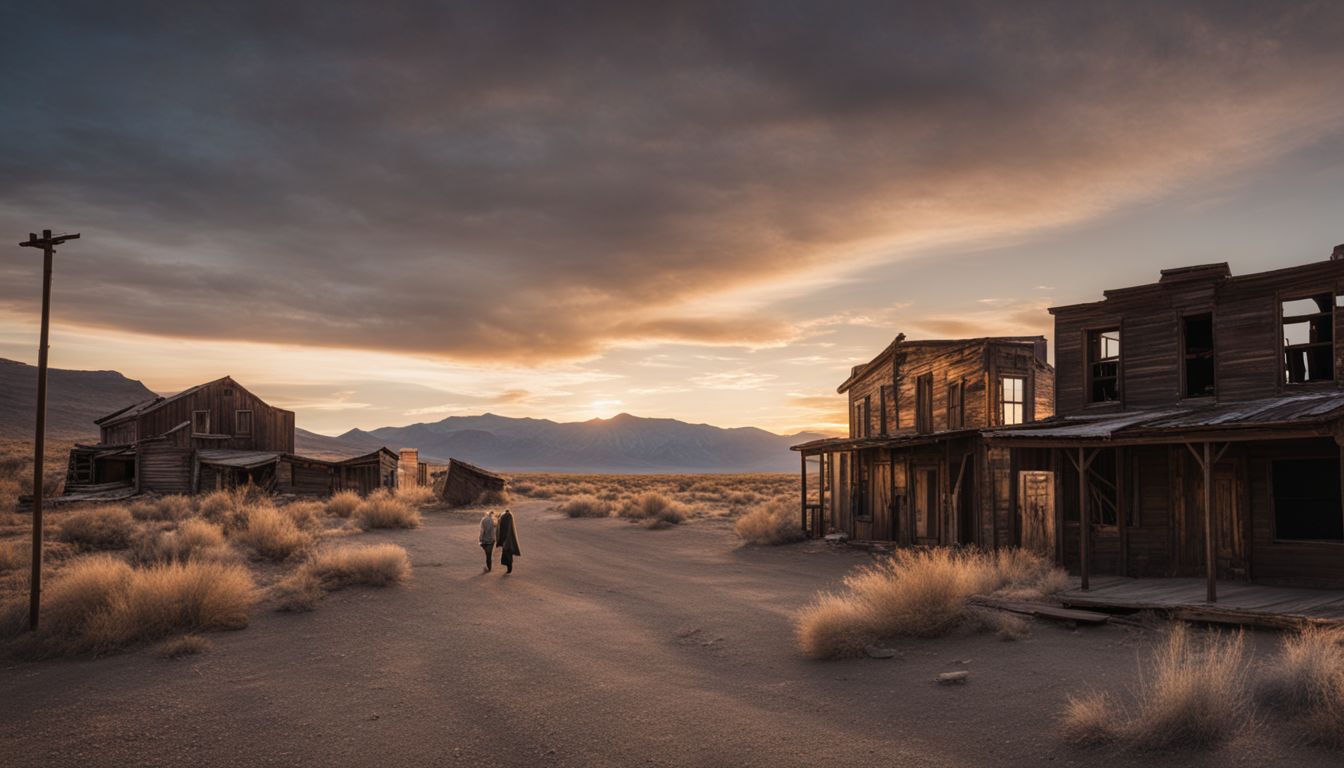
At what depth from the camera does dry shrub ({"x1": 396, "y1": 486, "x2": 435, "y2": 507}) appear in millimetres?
38688

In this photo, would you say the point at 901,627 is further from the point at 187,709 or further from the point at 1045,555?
the point at 1045,555

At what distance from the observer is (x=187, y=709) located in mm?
7965

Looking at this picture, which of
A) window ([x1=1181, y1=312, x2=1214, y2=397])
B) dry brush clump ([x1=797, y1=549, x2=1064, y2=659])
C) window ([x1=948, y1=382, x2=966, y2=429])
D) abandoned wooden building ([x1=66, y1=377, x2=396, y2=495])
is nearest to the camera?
dry brush clump ([x1=797, y1=549, x2=1064, y2=659])

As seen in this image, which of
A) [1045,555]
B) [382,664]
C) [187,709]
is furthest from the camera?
[1045,555]

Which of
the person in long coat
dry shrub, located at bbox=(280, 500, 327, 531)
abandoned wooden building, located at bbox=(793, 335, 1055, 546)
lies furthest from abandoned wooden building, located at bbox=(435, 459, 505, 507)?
the person in long coat

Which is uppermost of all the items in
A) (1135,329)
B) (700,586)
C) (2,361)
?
(2,361)

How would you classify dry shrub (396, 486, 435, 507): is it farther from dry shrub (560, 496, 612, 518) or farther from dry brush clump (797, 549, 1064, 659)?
dry brush clump (797, 549, 1064, 659)

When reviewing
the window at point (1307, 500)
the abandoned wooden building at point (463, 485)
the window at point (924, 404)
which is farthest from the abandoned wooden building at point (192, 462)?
the window at point (1307, 500)

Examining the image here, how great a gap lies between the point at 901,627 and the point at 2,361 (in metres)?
183

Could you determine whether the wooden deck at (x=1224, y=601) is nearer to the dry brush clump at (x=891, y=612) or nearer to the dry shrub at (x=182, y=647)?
the dry brush clump at (x=891, y=612)

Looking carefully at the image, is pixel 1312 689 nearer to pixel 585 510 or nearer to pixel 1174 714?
pixel 1174 714

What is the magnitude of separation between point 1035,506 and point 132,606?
63.3 ft

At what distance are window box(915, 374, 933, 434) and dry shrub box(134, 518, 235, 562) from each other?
61.5 feet

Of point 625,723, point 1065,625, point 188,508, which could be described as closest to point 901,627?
point 1065,625
